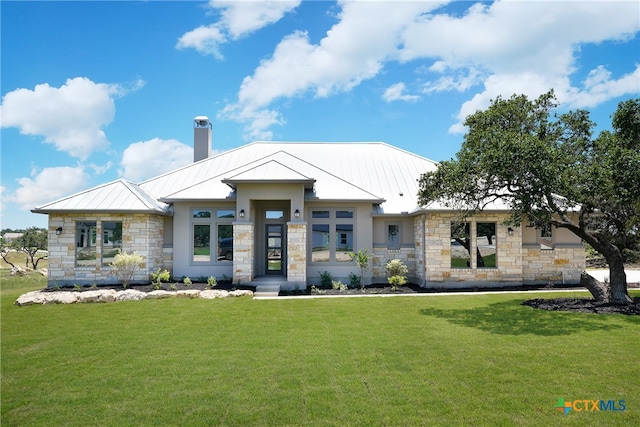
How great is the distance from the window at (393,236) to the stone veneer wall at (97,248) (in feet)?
30.1

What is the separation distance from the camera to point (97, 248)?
14688mm

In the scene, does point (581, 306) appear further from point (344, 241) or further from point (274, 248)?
point (274, 248)

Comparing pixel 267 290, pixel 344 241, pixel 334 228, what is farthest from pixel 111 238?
pixel 344 241

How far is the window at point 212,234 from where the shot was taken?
15.4 metres

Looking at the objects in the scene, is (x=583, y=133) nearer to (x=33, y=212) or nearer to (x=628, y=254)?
(x=628, y=254)

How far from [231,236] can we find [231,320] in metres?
6.78

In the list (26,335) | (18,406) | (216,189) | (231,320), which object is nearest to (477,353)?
(231,320)

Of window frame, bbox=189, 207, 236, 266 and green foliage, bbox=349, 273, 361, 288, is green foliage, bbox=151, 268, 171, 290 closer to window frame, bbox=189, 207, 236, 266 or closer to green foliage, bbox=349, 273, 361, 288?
window frame, bbox=189, 207, 236, 266

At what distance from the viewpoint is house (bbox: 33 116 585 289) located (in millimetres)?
14180

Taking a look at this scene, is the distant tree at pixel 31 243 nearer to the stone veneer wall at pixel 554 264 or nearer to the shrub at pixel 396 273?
the shrub at pixel 396 273

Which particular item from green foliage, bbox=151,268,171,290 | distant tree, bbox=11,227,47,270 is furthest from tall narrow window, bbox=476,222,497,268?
distant tree, bbox=11,227,47,270

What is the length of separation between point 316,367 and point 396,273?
960 centimetres

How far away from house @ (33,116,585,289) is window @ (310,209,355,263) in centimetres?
4

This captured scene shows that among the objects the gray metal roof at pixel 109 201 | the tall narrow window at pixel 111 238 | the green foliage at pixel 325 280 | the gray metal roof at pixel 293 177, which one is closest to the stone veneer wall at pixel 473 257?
the gray metal roof at pixel 293 177
